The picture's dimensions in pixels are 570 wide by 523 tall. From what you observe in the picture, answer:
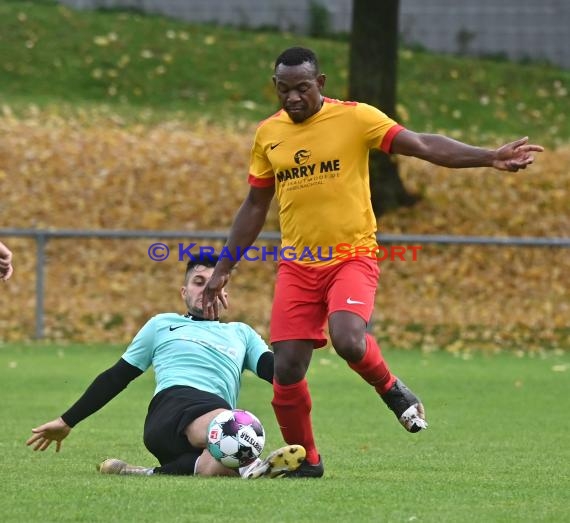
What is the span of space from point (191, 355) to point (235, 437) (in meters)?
0.90

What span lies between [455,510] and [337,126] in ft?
8.25

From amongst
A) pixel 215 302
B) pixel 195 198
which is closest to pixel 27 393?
pixel 215 302

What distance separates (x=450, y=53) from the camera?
30.6m

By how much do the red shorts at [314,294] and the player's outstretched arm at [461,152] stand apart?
66 centimetres

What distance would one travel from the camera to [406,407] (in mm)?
7965

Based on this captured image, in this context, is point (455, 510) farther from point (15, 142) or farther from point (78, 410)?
point (15, 142)

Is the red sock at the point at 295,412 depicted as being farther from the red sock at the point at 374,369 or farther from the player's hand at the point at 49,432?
the player's hand at the point at 49,432

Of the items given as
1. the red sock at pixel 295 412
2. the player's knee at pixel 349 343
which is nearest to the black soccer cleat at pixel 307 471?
the red sock at pixel 295 412

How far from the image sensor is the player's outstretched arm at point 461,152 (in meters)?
7.52

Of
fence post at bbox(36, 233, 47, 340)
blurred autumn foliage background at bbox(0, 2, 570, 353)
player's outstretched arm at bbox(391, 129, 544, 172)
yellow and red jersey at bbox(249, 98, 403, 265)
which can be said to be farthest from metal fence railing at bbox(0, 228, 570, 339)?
player's outstretched arm at bbox(391, 129, 544, 172)

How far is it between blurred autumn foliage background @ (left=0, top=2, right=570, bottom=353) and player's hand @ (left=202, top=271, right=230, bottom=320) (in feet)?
30.9

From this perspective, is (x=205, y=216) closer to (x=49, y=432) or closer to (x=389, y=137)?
(x=389, y=137)

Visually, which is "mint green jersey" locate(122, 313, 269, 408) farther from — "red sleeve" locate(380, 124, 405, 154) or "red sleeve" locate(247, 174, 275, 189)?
"red sleeve" locate(380, 124, 405, 154)

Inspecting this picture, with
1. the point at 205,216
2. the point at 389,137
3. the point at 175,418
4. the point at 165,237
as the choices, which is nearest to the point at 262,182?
the point at 389,137
